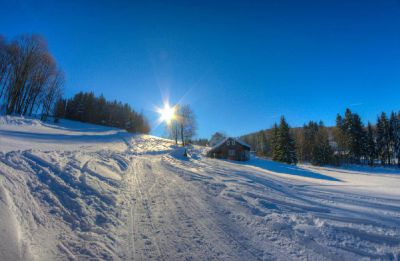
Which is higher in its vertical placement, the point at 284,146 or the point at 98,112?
the point at 98,112

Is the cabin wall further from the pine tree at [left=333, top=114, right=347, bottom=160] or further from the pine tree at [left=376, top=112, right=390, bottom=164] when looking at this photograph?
the pine tree at [left=376, top=112, right=390, bottom=164]

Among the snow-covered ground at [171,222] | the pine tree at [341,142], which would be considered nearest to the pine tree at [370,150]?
the pine tree at [341,142]

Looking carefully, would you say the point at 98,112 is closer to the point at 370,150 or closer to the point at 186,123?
the point at 186,123

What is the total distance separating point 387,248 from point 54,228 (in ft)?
19.7

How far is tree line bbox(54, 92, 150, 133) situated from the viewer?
5462 centimetres

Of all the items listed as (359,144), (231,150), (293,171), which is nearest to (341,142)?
(359,144)

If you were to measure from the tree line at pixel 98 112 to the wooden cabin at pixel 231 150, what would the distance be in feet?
139

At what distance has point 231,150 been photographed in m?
35.1

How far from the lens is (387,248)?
10.2ft

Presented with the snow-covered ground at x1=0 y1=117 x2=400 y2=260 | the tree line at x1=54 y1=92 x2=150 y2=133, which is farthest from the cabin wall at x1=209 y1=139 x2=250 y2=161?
the tree line at x1=54 y1=92 x2=150 y2=133

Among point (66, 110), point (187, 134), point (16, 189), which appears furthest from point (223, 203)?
point (66, 110)

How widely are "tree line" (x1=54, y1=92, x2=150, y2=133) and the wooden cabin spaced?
4222 centimetres

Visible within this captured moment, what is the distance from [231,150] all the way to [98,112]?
47.6 m

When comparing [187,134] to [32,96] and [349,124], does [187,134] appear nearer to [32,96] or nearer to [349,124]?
[32,96]
